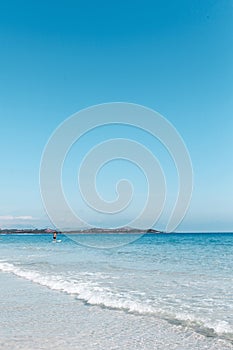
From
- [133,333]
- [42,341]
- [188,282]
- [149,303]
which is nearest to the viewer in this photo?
[42,341]

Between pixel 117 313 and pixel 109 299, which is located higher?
pixel 109 299

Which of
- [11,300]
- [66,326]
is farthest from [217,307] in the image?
[11,300]

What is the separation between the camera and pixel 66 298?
34.0 ft

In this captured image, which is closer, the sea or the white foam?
the sea

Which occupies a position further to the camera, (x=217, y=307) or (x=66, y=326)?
(x=217, y=307)

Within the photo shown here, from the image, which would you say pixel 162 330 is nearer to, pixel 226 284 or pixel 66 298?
pixel 66 298

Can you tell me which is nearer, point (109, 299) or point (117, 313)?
point (117, 313)

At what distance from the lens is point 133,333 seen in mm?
6879

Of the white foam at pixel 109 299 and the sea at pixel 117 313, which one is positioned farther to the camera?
A: the white foam at pixel 109 299

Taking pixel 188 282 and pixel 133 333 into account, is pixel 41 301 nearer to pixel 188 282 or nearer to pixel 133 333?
pixel 133 333

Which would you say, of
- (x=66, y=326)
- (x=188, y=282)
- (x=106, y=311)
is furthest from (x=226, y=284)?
(x=66, y=326)

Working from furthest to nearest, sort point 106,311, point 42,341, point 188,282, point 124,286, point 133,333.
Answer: point 188,282 < point 124,286 < point 106,311 < point 133,333 < point 42,341

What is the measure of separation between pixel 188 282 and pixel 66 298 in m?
4.54

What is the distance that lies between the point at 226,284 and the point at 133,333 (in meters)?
6.32
